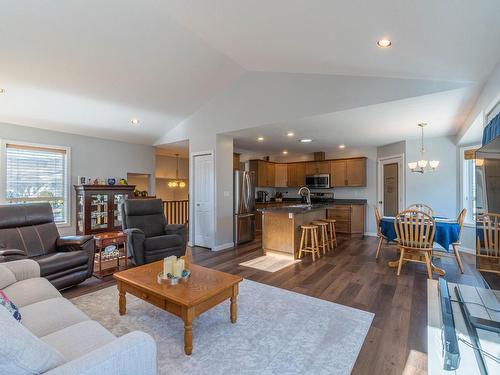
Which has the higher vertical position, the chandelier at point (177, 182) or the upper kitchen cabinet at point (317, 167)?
the upper kitchen cabinet at point (317, 167)

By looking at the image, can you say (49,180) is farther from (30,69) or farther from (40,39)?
(40,39)

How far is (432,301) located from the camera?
223cm

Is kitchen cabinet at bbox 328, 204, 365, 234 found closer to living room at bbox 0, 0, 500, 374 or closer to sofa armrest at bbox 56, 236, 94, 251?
living room at bbox 0, 0, 500, 374

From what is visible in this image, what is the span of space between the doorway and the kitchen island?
1.20m

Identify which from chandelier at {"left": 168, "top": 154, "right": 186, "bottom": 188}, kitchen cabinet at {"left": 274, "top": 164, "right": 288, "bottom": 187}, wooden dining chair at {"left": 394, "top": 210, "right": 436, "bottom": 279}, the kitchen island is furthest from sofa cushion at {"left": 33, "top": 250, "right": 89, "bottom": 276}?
kitchen cabinet at {"left": 274, "top": 164, "right": 288, "bottom": 187}

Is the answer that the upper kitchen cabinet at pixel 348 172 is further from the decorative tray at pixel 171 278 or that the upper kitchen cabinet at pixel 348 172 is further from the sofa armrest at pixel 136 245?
the decorative tray at pixel 171 278

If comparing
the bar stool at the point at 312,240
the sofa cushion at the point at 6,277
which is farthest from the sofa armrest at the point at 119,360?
the bar stool at the point at 312,240

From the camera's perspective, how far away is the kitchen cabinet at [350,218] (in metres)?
6.80

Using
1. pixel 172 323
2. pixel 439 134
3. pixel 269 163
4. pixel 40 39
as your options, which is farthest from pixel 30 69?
pixel 439 134

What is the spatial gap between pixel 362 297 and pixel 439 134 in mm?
4103

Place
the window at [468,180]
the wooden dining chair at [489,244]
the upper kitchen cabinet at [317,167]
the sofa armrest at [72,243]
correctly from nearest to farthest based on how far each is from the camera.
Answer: the wooden dining chair at [489,244]
the sofa armrest at [72,243]
the window at [468,180]
the upper kitchen cabinet at [317,167]

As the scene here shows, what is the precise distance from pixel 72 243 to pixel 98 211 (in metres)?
2.37

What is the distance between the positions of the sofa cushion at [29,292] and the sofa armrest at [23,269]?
11 cm

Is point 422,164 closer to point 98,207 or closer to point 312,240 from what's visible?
point 312,240
